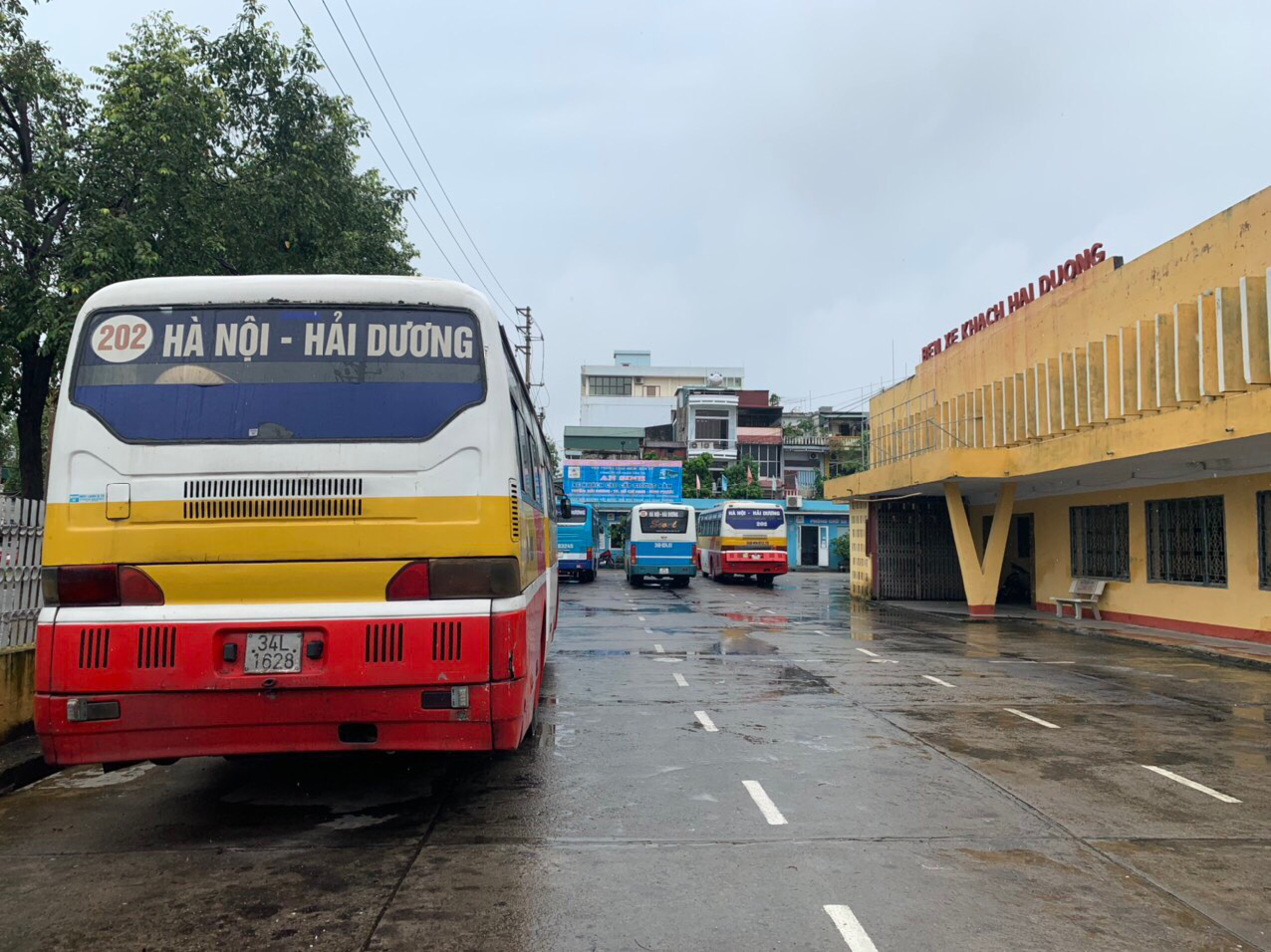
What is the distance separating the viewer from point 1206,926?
13.8 ft

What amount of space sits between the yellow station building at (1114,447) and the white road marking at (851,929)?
1050cm

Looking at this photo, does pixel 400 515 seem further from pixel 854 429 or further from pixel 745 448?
A: pixel 854 429

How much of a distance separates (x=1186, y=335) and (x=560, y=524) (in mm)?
24539

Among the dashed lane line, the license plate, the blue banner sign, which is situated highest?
the blue banner sign

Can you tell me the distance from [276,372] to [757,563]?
29.7 meters

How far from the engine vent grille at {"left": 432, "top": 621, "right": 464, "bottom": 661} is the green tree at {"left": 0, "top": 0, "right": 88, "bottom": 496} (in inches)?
441

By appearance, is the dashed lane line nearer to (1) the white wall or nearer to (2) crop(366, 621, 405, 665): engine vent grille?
(2) crop(366, 621, 405, 665): engine vent grille

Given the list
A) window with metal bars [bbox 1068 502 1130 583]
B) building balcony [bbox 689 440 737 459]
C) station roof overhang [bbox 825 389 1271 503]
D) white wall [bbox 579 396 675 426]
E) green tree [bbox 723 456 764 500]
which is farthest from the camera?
white wall [bbox 579 396 675 426]

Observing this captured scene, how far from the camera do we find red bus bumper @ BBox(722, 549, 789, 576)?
112 feet

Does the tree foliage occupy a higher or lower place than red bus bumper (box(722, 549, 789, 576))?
higher

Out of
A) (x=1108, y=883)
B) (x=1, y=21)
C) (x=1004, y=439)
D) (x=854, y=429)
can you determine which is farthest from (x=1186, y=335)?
(x=854, y=429)

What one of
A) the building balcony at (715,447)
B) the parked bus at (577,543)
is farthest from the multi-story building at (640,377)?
the parked bus at (577,543)

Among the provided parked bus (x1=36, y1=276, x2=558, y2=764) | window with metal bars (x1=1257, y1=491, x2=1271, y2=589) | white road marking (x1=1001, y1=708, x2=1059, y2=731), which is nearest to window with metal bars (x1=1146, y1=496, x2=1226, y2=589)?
window with metal bars (x1=1257, y1=491, x2=1271, y2=589)

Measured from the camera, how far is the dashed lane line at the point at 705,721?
8594 millimetres
